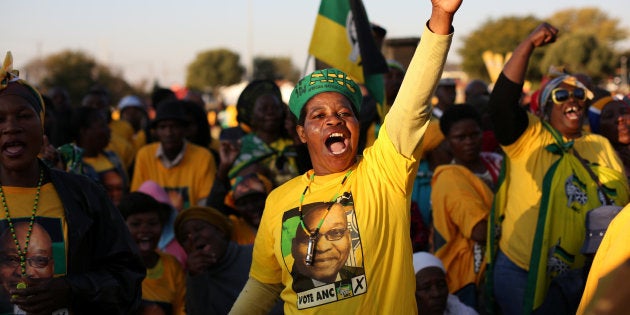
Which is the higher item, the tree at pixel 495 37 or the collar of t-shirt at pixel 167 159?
the tree at pixel 495 37

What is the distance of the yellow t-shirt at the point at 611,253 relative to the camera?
228 centimetres

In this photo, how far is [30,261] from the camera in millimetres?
3574

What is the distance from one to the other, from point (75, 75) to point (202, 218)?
37.1 metres

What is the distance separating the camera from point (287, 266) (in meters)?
3.31

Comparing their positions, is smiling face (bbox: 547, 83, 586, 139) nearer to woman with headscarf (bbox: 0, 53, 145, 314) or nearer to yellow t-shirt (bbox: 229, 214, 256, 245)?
yellow t-shirt (bbox: 229, 214, 256, 245)

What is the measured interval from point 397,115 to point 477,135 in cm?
355

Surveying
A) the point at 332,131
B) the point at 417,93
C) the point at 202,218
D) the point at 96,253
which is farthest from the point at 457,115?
the point at 417,93

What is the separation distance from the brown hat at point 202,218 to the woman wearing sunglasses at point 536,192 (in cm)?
182

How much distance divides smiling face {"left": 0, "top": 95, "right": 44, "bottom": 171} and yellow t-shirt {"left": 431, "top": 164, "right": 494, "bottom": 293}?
3176 millimetres

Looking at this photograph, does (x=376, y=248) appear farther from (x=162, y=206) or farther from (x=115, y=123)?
(x=115, y=123)

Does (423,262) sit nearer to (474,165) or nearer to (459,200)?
(459,200)

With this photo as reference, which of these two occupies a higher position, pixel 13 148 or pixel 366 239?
pixel 13 148

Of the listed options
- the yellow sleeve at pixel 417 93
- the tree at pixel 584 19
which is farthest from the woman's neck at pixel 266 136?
the tree at pixel 584 19

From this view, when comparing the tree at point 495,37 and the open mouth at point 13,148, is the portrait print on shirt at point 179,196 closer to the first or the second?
the open mouth at point 13,148
